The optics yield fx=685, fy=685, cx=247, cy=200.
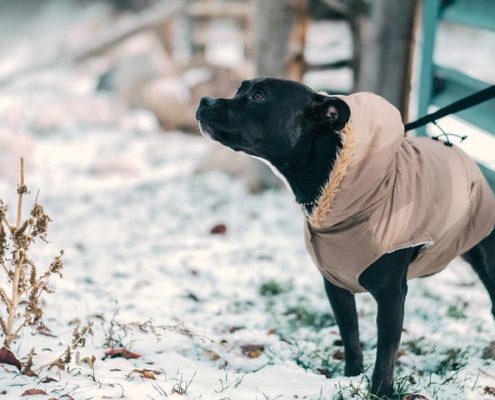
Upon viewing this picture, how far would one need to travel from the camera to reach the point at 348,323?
3049 millimetres

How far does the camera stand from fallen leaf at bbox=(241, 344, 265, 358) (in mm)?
3242

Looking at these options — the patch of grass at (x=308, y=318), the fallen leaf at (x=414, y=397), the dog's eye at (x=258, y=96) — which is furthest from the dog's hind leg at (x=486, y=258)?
the dog's eye at (x=258, y=96)

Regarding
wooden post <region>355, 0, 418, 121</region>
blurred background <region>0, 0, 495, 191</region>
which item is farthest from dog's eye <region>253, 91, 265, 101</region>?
wooden post <region>355, 0, 418, 121</region>

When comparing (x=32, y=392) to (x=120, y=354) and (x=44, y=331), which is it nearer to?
(x=120, y=354)

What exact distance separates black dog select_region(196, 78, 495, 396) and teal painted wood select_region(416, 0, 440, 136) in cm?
230

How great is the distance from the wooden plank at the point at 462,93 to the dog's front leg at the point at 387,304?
1.81 meters

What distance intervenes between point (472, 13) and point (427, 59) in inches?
25.0

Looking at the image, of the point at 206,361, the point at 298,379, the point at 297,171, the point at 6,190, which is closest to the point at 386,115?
the point at 297,171

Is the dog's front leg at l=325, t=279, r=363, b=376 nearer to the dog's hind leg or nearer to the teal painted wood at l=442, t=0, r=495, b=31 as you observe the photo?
the dog's hind leg

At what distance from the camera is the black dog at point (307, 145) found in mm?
2699

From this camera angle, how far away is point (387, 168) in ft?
8.74

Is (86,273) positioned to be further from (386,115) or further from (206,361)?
(386,115)

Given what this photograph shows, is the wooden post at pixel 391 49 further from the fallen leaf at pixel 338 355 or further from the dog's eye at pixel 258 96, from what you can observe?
the dog's eye at pixel 258 96

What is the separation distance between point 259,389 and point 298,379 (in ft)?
0.79
